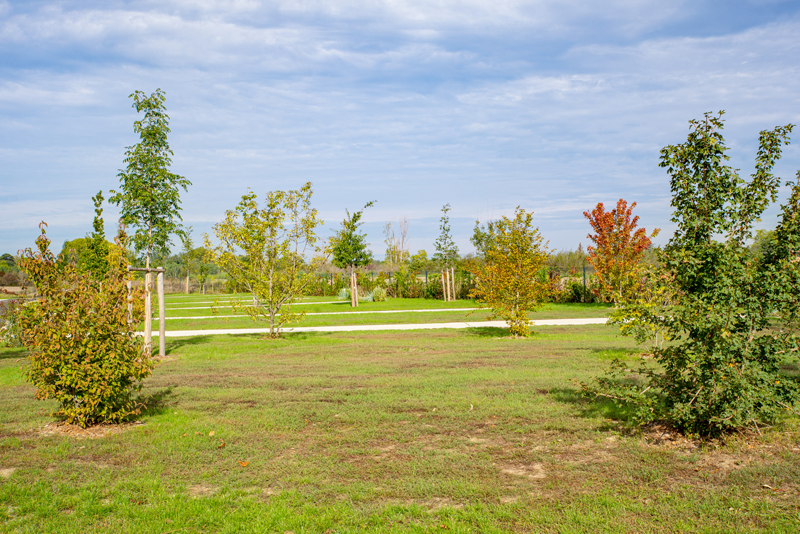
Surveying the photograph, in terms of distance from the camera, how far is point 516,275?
12656 mm

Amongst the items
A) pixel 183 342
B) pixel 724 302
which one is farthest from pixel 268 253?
pixel 724 302

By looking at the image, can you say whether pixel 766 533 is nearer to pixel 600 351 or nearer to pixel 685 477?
pixel 685 477

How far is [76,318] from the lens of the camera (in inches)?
Answer: 213

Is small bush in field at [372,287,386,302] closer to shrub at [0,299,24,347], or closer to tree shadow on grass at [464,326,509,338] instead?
tree shadow on grass at [464,326,509,338]

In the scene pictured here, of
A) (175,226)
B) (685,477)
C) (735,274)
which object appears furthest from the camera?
(175,226)

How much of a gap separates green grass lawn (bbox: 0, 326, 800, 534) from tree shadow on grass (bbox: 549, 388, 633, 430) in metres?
0.04

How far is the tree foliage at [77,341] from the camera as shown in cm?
537

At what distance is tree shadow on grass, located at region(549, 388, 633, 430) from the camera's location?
5.73 metres

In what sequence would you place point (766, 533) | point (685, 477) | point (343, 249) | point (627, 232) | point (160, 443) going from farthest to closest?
point (343, 249), point (627, 232), point (160, 443), point (685, 477), point (766, 533)

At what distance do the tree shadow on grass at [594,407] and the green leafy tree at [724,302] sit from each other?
2.19 feet

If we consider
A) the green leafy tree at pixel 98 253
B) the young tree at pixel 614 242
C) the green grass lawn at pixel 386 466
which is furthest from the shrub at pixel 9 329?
the young tree at pixel 614 242

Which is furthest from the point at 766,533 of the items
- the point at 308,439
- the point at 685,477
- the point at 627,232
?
the point at 627,232

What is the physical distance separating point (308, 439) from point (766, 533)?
3858mm

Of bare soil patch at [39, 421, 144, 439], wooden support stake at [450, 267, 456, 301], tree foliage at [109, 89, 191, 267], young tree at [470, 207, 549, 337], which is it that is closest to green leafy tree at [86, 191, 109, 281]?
tree foliage at [109, 89, 191, 267]
